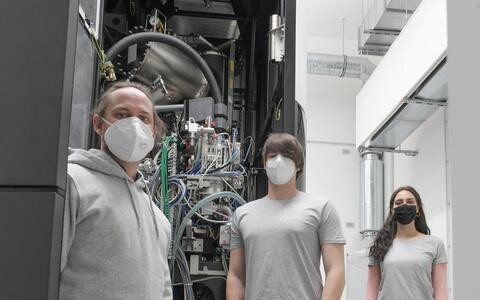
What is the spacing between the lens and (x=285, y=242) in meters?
2.31

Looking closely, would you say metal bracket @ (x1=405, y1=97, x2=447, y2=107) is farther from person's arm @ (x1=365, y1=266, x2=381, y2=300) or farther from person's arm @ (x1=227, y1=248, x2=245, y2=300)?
person's arm @ (x1=227, y1=248, x2=245, y2=300)

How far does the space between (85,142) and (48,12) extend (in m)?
1.62

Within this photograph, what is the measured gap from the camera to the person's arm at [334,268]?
7.60 feet

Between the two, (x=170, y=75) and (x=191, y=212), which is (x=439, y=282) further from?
(x=170, y=75)

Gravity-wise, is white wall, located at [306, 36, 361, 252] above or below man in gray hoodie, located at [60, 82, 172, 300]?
above

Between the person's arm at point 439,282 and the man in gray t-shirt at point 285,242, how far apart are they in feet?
3.51

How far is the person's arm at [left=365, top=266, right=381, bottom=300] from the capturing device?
3.40 metres

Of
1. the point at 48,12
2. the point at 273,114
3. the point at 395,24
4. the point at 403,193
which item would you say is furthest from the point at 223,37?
the point at 48,12

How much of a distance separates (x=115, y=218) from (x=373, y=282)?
7.53ft

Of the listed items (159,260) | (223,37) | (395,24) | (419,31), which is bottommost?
(159,260)

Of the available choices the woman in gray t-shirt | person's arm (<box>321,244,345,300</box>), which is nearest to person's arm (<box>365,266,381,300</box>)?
the woman in gray t-shirt

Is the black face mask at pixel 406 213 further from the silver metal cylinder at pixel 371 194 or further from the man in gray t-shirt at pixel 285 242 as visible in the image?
the silver metal cylinder at pixel 371 194

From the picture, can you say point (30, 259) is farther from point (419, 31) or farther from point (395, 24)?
point (395, 24)

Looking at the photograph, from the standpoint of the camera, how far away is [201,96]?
157 inches
